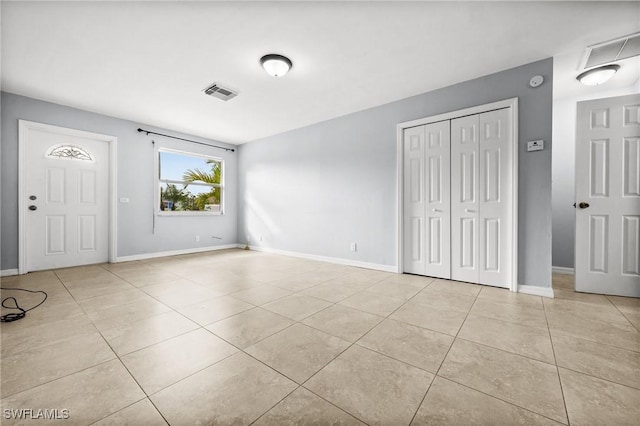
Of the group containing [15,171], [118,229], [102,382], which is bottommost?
[102,382]

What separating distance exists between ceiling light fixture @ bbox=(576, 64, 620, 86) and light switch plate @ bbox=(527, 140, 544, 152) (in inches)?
52.5

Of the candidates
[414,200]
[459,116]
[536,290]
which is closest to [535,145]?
[459,116]

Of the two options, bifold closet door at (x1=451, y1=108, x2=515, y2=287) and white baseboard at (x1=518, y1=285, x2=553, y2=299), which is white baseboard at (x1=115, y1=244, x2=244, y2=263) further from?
white baseboard at (x1=518, y1=285, x2=553, y2=299)

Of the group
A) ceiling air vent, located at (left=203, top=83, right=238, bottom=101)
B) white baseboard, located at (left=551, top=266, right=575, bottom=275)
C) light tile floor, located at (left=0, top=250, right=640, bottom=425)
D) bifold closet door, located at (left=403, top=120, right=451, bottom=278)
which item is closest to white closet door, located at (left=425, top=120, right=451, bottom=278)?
bifold closet door, located at (left=403, top=120, right=451, bottom=278)

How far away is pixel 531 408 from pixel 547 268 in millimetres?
2260

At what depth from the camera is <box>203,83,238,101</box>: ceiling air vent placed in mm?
3540

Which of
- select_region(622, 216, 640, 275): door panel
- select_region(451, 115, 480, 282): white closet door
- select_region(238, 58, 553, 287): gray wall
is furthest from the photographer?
select_region(451, 115, 480, 282): white closet door

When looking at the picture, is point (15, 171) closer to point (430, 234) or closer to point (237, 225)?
point (237, 225)

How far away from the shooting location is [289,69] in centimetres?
→ 309

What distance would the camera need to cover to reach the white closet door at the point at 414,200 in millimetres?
3717

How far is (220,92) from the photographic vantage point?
3684mm

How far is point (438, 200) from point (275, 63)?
2794mm

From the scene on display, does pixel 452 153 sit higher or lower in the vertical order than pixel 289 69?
lower

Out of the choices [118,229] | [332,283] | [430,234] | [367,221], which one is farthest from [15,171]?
[430,234]
